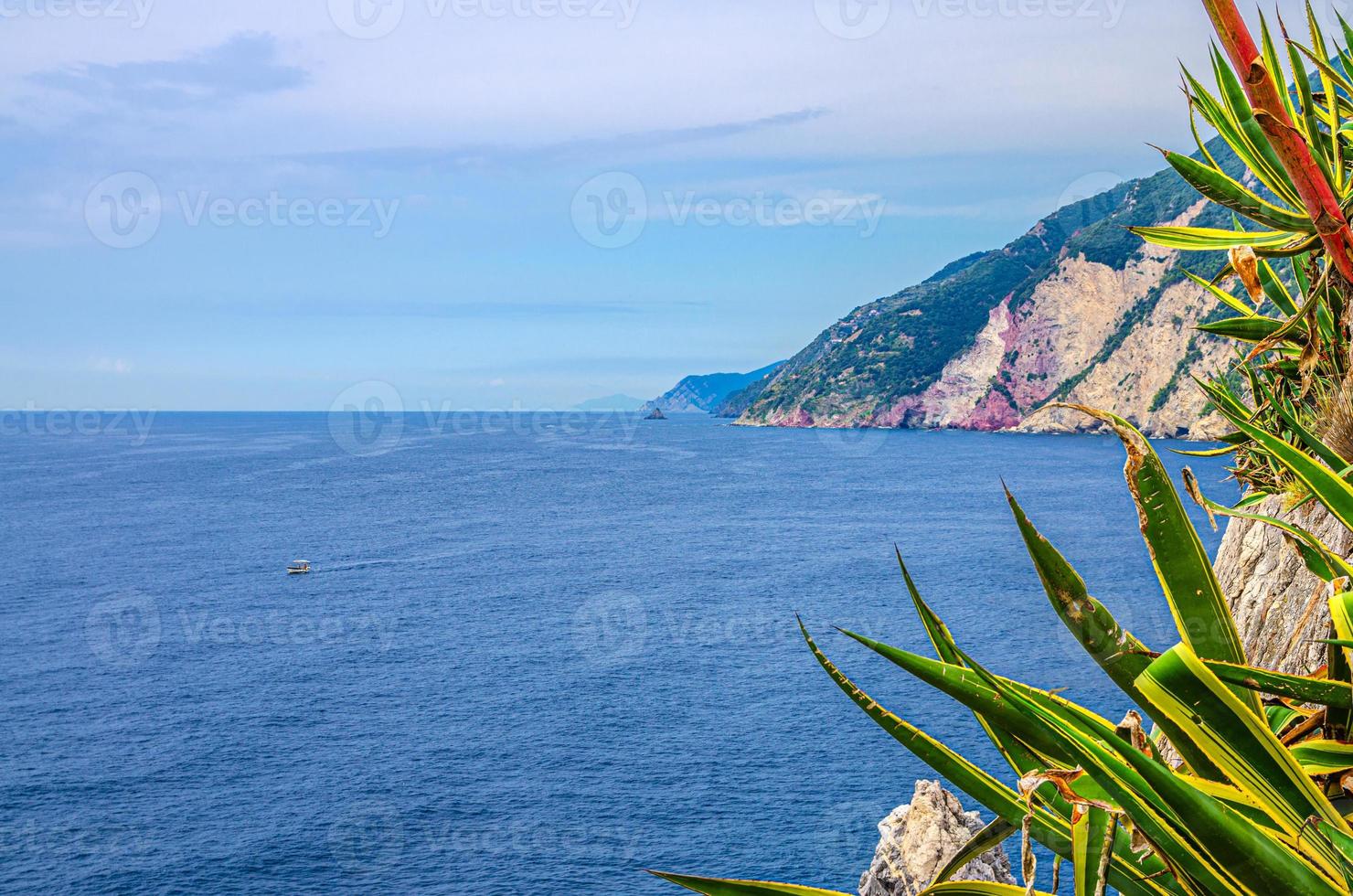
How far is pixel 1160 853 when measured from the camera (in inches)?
72.1

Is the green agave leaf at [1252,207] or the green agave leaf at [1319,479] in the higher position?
the green agave leaf at [1252,207]

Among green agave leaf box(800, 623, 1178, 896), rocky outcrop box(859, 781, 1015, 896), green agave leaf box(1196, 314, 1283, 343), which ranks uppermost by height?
green agave leaf box(1196, 314, 1283, 343)

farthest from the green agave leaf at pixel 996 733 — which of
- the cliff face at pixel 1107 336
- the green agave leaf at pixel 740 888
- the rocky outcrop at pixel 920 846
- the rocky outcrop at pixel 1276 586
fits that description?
the cliff face at pixel 1107 336

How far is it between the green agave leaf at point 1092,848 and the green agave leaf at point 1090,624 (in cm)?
19

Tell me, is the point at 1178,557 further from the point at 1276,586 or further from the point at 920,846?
the point at 920,846

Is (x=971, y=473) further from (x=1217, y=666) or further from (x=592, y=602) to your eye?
(x=1217, y=666)

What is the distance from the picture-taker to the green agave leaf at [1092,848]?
5.88 feet

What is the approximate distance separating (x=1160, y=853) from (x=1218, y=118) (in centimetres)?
316

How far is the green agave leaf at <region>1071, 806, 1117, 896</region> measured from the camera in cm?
179

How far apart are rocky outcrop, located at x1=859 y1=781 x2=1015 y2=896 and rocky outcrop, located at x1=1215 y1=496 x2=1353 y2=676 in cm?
1553

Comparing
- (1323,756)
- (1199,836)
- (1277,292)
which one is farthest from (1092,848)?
(1277,292)

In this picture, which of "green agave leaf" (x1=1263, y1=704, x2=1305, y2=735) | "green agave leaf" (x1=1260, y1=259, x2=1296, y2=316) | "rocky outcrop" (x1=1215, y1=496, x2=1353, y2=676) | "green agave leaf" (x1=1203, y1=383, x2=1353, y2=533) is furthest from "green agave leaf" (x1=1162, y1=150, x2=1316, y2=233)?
"green agave leaf" (x1=1260, y1=259, x2=1296, y2=316)

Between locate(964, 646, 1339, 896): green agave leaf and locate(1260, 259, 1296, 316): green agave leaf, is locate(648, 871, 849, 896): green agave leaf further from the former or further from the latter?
locate(1260, 259, 1296, 316): green agave leaf

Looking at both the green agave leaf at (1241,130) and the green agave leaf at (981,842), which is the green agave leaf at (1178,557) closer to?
the green agave leaf at (981,842)
